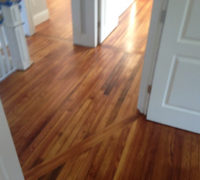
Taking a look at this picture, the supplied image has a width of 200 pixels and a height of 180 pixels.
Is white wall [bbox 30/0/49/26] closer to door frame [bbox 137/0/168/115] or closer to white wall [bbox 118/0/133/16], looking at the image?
white wall [bbox 118/0/133/16]

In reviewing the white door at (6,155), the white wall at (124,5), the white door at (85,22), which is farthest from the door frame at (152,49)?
the white wall at (124,5)

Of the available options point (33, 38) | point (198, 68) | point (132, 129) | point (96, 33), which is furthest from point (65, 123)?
point (33, 38)

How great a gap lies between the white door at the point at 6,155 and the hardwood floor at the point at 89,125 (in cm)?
58

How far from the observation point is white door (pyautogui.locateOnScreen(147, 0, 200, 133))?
4.82 ft

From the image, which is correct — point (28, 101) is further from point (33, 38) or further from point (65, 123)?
point (33, 38)

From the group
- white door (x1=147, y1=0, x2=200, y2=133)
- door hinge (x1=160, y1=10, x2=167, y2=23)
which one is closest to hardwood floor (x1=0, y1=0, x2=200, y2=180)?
white door (x1=147, y1=0, x2=200, y2=133)

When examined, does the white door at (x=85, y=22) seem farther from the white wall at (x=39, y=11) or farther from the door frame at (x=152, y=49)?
the door frame at (x=152, y=49)

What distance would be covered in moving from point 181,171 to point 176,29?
1070 mm

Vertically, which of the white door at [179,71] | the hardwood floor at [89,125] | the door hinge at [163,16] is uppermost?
the door hinge at [163,16]

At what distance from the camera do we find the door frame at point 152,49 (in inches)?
61.3

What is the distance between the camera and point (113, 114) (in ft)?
7.06

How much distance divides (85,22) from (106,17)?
1.41 feet

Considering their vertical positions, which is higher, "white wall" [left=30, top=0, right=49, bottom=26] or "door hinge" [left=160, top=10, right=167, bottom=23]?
"door hinge" [left=160, top=10, right=167, bottom=23]

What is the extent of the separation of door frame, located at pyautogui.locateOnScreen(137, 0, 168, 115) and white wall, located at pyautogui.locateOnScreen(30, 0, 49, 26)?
305cm
